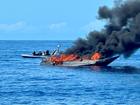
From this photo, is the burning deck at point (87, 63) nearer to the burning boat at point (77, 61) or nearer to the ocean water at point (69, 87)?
the burning boat at point (77, 61)

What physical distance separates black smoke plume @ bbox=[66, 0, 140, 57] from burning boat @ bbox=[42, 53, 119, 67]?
178 cm

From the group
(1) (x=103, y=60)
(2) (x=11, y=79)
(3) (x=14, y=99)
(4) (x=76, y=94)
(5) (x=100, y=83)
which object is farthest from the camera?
(1) (x=103, y=60)

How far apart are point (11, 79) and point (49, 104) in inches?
1115

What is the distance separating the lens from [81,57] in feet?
368

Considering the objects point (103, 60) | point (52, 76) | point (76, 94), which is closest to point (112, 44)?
point (103, 60)

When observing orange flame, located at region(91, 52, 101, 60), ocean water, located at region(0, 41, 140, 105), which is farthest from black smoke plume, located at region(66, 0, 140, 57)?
ocean water, located at region(0, 41, 140, 105)

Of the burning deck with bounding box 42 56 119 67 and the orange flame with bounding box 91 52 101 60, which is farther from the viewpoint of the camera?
the orange flame with bounding box 91 52 101 60

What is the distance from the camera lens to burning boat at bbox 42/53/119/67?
354 ft

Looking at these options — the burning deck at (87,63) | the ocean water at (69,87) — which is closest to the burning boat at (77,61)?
the burning deck at (87,63)

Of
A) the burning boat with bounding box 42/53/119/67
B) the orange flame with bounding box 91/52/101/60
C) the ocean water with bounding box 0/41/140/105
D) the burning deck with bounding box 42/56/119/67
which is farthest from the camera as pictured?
the orange flame with bounding box 91/52/101/60

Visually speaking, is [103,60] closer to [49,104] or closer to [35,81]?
[35,81]

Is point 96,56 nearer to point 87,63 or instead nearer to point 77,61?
point 87,63

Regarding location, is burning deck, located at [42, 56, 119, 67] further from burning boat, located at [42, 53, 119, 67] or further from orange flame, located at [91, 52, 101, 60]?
orange flame, located at [91, 52, 101, 60]

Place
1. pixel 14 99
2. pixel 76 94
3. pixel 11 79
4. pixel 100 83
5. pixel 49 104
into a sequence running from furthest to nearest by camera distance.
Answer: pixel 11 79 < pixel 100 83 < pixel 76 94 < pixel 14 99 < pixel 49 104
